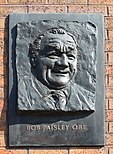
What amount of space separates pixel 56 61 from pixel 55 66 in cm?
4

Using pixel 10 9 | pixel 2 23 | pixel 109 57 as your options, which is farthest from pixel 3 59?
pixel 109 57

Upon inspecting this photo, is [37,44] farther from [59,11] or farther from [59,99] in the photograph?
[59,99]

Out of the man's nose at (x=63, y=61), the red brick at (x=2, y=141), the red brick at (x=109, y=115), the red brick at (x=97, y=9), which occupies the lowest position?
the red brick at (x=2, y=141)

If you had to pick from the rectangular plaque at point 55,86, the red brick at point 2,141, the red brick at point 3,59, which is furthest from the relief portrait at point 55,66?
the red brick at point 2,141

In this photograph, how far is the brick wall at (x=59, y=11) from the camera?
5141 mm

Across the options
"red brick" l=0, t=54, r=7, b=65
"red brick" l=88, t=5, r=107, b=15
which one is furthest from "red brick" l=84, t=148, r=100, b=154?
"red brick" l=88, t=5, r=107, b=15

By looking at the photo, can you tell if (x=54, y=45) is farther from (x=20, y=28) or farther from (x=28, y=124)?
(x=28, y=124)

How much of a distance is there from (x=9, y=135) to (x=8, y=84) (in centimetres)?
37

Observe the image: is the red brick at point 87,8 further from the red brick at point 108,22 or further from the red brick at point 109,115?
the red brick at point 109,115

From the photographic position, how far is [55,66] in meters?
5.11

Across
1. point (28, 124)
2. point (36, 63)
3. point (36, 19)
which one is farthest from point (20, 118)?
point (36, 19)

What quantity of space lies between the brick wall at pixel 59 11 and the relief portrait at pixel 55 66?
Answer: 0.13m

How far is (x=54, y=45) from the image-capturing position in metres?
5.10

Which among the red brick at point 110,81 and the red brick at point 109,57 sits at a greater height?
the red brick at point 109,57
